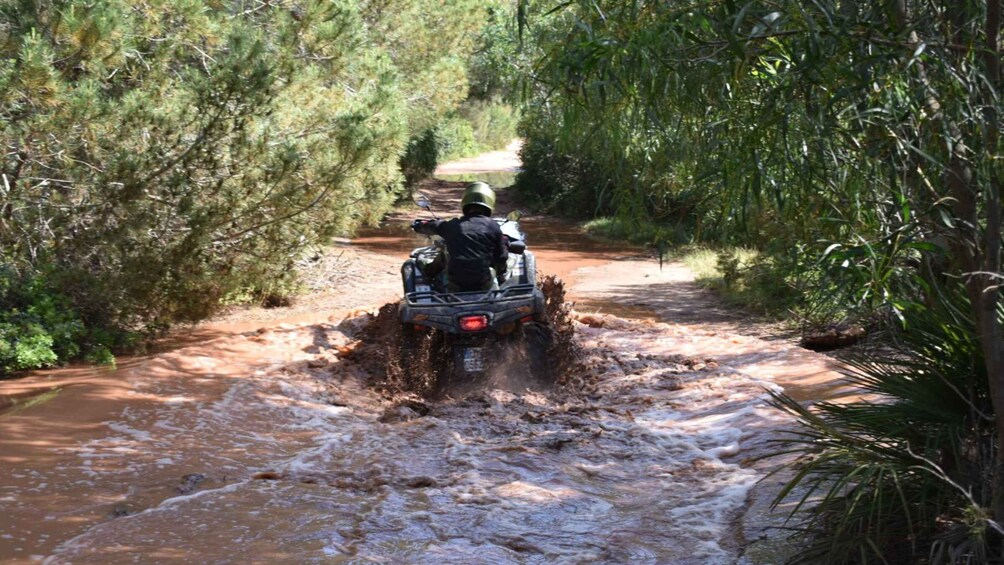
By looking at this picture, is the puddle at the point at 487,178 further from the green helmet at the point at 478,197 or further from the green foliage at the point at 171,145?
the green helmet at the point at 478,197

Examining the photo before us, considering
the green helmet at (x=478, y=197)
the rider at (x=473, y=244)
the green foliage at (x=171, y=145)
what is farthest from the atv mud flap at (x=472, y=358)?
the green foliage at (x=171, y=145)

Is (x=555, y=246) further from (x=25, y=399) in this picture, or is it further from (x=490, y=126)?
(x=490, y=126)

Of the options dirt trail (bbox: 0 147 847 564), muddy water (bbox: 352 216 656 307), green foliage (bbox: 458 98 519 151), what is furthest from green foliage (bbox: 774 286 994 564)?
green foliage (bbox: 458 98 519 151)

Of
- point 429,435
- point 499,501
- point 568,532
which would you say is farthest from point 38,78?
point 568,532

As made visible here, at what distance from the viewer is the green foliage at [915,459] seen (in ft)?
14.1

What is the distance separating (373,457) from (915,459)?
3.90 meters

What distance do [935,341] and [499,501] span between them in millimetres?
2756

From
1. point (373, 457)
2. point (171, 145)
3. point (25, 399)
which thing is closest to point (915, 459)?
point (373, 457)

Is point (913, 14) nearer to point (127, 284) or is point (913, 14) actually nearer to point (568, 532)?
point (568, 532)

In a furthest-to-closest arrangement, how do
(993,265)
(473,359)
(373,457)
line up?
(473,359)
(373,457)
(993,265)

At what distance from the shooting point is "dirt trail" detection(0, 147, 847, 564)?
5680 mm

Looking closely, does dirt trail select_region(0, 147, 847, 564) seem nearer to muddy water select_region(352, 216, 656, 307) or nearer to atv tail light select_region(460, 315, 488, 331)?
atv tail light select_region(460, 315, 488, 331)

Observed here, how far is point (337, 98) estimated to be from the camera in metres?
12.8

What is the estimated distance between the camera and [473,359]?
8609 mm
